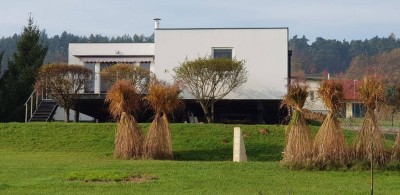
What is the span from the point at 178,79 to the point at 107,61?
5497 millimetres

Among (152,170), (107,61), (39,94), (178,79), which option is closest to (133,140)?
(152,170)

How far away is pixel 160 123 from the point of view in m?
21.1

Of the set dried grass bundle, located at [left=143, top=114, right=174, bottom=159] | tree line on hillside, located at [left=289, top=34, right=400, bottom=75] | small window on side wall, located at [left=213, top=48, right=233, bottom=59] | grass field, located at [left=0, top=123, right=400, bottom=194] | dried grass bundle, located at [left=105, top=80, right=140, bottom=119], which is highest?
tree line on hillside, located at [left=289, top=34, right=400, bottom=75]

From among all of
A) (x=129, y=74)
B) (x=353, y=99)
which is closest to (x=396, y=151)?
(x=353, y=99)

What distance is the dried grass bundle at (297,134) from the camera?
16.9 metres

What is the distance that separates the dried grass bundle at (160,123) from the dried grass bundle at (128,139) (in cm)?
26

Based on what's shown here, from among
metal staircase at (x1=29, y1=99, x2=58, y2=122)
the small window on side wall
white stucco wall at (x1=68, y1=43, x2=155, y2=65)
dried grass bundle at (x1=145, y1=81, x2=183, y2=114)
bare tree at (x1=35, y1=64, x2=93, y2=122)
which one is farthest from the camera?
white stucco wall at (x1=68, y1=43, x2=155, y2=65)

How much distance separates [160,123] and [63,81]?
420 inches

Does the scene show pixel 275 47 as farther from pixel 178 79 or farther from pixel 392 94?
pixel 392 94

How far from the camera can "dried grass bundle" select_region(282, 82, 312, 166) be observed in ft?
55.5

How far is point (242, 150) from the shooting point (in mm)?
20547

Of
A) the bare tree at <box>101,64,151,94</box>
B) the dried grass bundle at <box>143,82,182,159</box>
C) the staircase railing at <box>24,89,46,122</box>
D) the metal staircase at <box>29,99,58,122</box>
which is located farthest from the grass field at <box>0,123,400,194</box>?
the staircase railing at <box>24,89,46,122</box>

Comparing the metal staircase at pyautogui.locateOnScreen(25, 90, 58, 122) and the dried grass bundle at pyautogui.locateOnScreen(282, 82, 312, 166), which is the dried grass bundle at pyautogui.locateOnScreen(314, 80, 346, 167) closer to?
the dried grass bundle at pyautogui.locateOnScreen(282, 82, 312, 166)

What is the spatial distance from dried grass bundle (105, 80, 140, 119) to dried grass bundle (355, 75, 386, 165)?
7145mm
